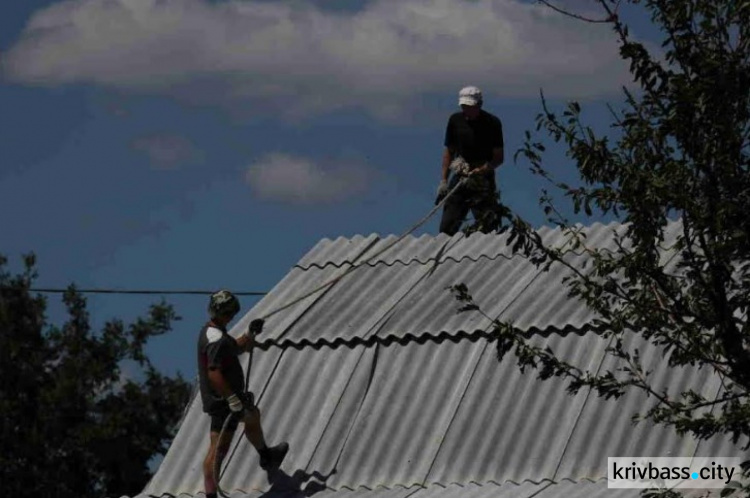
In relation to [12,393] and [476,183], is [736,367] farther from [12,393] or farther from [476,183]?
[12,393]

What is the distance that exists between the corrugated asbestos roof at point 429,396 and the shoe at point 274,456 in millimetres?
132

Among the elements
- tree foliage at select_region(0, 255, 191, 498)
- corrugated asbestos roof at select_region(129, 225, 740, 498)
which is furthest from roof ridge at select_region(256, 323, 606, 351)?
tree foliage at select_region(0, 255, 191, 498)

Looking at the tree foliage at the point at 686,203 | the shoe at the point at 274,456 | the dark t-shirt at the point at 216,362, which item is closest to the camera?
the tree foliage at the point at 686,203

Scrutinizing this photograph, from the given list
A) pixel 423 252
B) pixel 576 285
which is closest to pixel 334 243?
pixel 423 252

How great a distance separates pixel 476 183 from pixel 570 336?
4482 millimetres

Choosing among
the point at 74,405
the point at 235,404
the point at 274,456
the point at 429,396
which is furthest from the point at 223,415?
A: the point at 74,405

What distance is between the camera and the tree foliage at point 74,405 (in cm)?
3459

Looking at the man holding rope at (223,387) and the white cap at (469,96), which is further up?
the white cap at (469,96)

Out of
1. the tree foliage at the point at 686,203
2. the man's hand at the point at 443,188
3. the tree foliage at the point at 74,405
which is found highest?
the tree foliage at the point at 74,405

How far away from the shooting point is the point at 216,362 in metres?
15.2

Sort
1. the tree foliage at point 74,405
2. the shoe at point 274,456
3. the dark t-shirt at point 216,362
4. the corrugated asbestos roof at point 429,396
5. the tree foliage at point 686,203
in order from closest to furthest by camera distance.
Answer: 1. the tree foliage at point 686,203
2. the corrugated asbestos roof at point 429,396
3. the dark t-shirt at point 216,362
4. the shoe at point 274,456
5. the tree foliage at point 74,405

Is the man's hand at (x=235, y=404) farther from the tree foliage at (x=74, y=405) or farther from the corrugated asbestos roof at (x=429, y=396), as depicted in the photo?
the tree foliage at (x=74, y=405)

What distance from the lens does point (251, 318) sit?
17578 mm

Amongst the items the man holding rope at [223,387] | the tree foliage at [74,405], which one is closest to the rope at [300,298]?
the man holding rope at [223,387]
